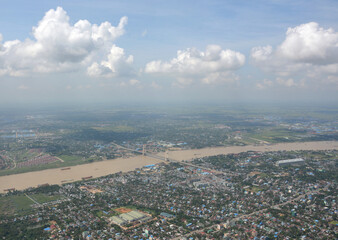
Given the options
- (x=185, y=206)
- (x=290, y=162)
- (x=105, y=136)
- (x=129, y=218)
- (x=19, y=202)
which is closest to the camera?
(x=129, y=218)

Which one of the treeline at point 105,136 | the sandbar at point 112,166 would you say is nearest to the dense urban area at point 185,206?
the sandbar at point 112,166

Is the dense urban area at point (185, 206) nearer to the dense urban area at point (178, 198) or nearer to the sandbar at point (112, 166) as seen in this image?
the dense urban area at point (178, 198)

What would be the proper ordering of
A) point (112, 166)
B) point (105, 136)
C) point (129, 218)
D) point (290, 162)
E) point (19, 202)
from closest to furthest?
point (129, 218), point (19, 202), point (290, 162), point (112, 166), point (105, 136)

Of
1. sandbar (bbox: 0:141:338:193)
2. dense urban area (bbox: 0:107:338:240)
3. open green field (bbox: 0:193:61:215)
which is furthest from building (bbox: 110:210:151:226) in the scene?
sandbar (bbox: 0:141:338:193)

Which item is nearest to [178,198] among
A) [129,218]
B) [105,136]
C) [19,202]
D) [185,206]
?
[185,206]

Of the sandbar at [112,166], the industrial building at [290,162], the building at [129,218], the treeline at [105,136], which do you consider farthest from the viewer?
the treeline at [105,136]

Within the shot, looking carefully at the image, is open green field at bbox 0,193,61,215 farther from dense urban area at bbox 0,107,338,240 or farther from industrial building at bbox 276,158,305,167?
industrial building at bbox 276,158,305,167

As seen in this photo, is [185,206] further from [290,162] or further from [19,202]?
[290,162]

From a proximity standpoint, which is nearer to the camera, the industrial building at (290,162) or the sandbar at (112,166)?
the sandbar at (112,166)

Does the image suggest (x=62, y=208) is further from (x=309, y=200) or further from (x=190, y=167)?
(x=309, y=200)

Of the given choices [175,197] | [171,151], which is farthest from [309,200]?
[171,151]

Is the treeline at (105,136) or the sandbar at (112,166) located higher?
the treeline at (105,136)
